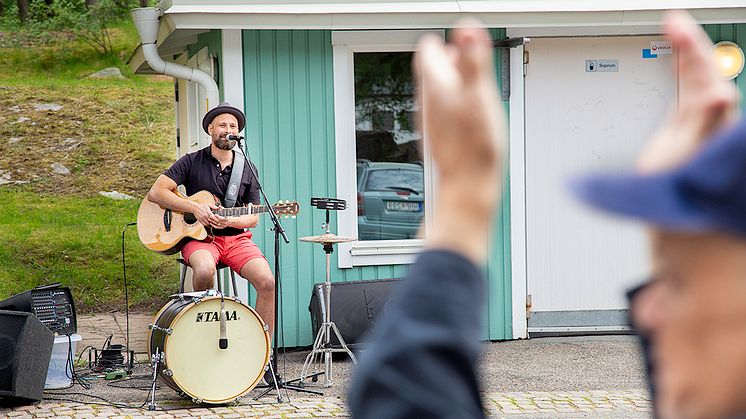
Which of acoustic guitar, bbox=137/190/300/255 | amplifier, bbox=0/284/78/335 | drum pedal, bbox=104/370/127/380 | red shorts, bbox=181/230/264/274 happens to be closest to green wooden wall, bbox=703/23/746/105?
acoustic guitar, bbox=137/190/300/255

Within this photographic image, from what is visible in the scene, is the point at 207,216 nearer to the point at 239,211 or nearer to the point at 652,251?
the point at 239,211

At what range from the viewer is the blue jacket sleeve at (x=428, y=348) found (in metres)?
0.85

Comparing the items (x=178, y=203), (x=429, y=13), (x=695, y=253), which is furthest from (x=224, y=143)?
(x=695, y=253)

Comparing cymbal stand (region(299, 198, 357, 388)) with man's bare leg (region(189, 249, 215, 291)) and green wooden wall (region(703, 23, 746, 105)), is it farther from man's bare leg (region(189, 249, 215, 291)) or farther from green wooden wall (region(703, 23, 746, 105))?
green wooden wall (region(703, 23, 746, 105))

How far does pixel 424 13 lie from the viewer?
849cm

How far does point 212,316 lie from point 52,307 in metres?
1.75

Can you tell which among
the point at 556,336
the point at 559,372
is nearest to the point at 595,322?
the point at 556,336

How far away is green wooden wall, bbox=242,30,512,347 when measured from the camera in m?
8.66

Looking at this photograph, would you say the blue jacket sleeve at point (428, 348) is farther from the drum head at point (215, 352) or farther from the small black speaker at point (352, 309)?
the small black speaker at point (352, 309)

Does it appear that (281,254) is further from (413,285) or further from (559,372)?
(413,285)

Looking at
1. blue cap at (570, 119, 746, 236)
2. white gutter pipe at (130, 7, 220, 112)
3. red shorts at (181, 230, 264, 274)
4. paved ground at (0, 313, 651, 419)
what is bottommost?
paved ground at (0, 313, 651, 419)

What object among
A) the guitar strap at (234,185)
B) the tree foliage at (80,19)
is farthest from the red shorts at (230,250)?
the tree foliage at (80,19)

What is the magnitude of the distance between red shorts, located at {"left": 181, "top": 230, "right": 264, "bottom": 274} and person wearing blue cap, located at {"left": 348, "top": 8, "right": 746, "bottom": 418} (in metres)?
6.70

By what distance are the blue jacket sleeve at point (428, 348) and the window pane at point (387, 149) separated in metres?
8.02
